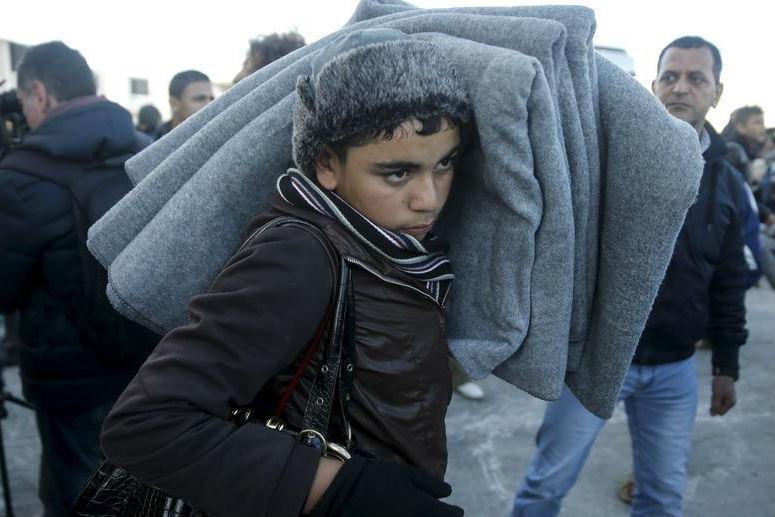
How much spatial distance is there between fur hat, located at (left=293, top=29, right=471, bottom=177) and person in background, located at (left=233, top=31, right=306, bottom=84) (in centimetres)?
178

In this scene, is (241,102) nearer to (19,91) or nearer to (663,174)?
(663,174)

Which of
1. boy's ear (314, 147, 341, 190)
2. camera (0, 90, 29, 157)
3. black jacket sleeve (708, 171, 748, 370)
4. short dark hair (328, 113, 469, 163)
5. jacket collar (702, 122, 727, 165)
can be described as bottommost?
black jacket sleeve (708, 171, 748, 370)

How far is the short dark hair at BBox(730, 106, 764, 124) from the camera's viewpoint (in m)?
7.07

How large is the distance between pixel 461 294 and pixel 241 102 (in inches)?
23.6

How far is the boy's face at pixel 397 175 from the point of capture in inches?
45.8

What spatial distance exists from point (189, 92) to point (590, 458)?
11.4 ft

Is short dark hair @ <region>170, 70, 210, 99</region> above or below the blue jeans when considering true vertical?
above

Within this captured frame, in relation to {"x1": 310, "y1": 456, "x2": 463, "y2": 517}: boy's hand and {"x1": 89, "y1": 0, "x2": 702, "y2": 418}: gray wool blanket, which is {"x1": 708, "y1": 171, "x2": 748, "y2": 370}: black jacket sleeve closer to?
{"x1": 89, "y1": 0, "x2": 702, "y2": 418}: gray wool blanket

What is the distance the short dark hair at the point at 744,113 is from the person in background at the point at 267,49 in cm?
589

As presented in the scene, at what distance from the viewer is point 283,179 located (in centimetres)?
120

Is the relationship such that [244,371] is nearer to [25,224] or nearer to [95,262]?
[95,262]

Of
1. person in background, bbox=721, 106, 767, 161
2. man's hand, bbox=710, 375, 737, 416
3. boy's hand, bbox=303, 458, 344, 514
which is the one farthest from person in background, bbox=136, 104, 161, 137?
boy's hand, bbox=303, 458, 344, 514

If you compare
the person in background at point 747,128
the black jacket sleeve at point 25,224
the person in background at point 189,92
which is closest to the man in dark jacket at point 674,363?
the black jacket sleeve at point 25,224

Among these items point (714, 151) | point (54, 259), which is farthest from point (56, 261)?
point (714, 151)
